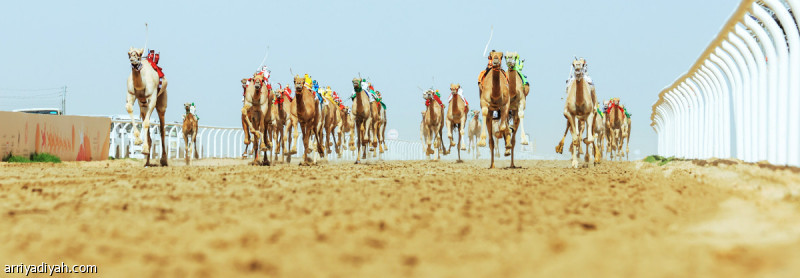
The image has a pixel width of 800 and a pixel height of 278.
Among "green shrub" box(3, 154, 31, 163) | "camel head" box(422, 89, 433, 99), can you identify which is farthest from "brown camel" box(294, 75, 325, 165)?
"camel head" box(422, 89, 433, 99)

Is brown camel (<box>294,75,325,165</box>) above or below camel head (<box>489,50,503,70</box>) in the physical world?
below

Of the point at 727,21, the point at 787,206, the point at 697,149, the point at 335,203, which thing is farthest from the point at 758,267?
the point at 697,149

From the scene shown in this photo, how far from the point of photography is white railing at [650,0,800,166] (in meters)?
7.45

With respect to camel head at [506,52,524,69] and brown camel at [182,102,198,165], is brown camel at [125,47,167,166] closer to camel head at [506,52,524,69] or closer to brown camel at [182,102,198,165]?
camel head at [506,52,524,69]

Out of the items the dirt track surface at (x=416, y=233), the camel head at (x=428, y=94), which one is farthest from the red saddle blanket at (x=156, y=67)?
the camel head at (x=428, y=94)

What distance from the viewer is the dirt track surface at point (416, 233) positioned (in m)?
2.80

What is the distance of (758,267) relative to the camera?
2.57 m

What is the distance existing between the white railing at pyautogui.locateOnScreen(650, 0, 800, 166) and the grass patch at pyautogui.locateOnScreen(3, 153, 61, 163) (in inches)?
574

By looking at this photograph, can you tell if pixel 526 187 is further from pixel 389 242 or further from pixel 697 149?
pixel 697 149

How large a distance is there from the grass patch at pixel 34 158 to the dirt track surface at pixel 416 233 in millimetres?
12330

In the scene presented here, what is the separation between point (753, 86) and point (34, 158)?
15633 millimetres

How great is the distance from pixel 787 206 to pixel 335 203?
2.88m

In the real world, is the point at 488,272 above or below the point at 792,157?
below

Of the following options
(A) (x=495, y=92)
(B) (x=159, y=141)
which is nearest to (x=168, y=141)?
(B) (x=159, y=141)
